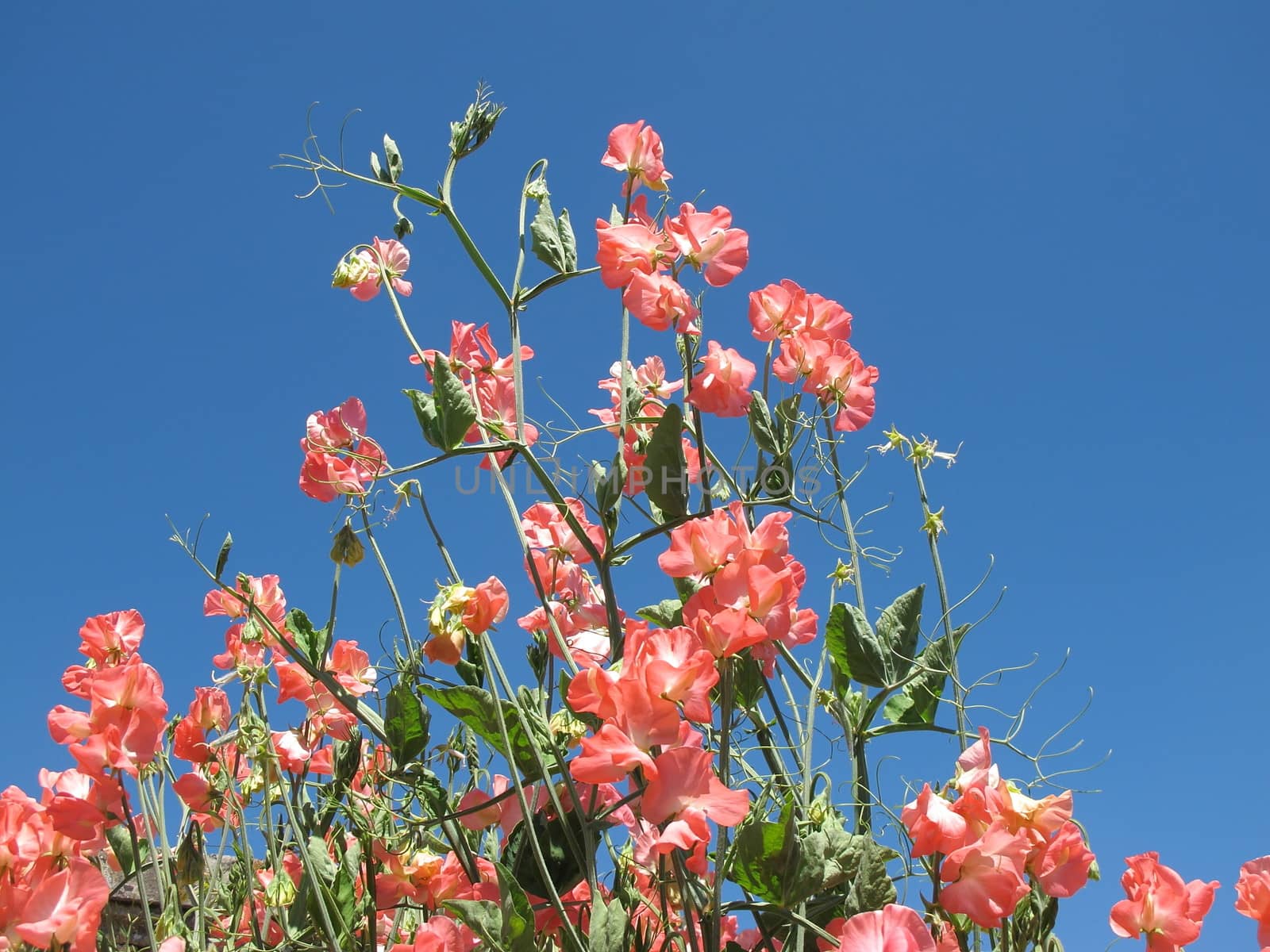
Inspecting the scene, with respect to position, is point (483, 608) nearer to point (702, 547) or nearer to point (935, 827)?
point (702, 547)

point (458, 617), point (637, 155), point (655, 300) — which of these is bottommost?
point (458, 617)

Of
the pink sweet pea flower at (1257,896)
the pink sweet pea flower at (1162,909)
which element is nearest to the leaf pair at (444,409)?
the pink sweet pea flower at (1162,909)

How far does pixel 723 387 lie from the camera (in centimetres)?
149

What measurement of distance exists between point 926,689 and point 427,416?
0.75 meters

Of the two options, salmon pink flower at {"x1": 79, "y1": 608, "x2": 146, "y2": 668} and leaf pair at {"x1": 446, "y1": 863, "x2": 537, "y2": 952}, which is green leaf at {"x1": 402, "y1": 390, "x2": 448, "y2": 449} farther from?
salmon pink flower at {"x1": 79, "y1": 608, "x2": 146, "y2": 668}

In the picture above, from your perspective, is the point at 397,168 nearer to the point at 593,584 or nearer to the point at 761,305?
the point at 761,305

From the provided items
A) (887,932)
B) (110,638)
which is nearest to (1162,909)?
(887,932)

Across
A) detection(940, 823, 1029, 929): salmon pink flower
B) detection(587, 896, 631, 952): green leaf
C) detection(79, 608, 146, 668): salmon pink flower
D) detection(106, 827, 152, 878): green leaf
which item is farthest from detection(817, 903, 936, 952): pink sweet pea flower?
detection(79, 608, 146, 668): salmon pink flower

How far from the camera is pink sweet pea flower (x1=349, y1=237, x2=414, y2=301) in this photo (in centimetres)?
167

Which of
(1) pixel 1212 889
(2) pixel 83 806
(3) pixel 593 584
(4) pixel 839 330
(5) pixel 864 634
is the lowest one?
(1) pixel 1212 889

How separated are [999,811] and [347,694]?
764 mm

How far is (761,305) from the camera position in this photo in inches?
62.9

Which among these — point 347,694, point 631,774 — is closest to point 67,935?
point 347,694

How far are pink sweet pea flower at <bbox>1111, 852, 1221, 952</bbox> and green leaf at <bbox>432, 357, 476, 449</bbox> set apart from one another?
3.18 feet
